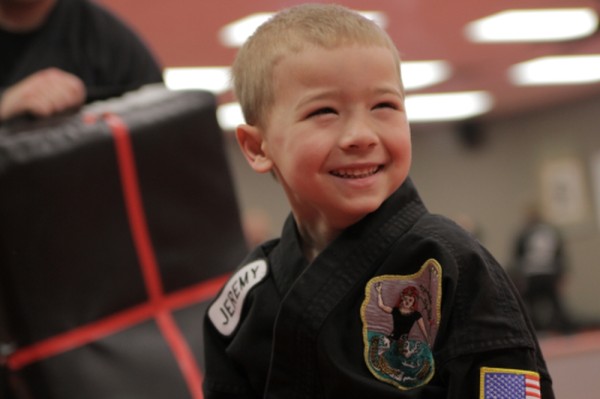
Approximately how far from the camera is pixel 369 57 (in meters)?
0.94

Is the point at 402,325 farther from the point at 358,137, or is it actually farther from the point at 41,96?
the point at 41,96

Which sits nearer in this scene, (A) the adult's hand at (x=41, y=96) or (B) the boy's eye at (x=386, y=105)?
(B) the boy's eye at (x=386, y=105)

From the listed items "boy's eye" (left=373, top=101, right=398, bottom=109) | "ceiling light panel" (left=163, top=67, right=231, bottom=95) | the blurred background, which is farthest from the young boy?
"ceiling light panel" (left=163, top=67, right=231, bottom=95)

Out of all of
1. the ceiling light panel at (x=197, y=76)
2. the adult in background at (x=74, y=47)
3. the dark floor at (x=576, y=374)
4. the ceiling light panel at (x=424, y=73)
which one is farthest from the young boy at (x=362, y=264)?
the ceiling light panel at (x=424, y=73)

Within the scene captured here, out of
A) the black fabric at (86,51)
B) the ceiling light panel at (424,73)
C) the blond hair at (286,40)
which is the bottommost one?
the blond hair at (286,40)

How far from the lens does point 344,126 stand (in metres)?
0.94

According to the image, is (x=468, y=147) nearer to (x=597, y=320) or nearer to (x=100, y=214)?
(x=597, y=320)

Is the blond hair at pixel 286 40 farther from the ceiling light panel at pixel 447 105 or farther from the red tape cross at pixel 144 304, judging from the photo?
the ceiling light panel at pixel 447 105

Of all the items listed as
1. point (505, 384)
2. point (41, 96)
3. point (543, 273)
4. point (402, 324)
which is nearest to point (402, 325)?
point (402, 324)

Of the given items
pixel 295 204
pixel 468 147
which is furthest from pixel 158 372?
pixel 468 147

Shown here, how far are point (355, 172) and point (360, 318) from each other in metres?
0.15

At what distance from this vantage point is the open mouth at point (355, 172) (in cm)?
95

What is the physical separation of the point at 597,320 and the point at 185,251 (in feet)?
30.4

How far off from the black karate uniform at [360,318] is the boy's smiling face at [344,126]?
50 millimetres
